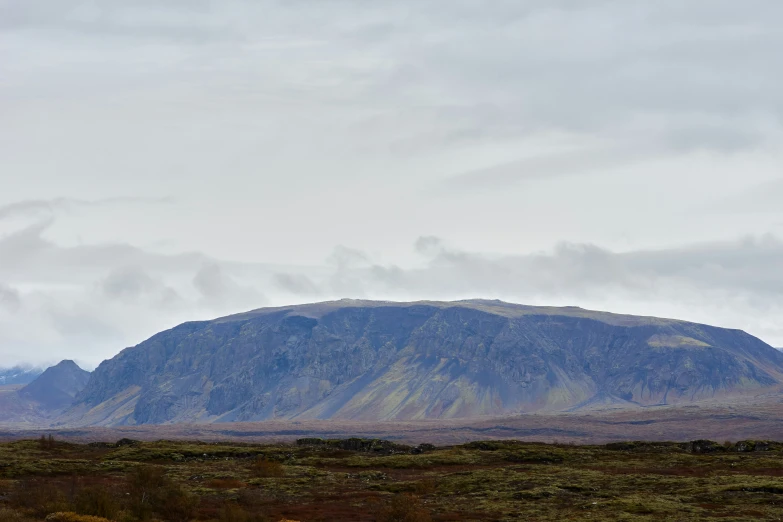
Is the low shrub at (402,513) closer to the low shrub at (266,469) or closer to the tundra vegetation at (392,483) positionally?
the tundra vegetation at (392,483)

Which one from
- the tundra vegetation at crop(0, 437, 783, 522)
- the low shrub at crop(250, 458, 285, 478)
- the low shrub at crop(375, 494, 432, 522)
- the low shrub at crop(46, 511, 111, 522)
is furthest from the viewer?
the low shrub at crop(250, 458, 285, 478)

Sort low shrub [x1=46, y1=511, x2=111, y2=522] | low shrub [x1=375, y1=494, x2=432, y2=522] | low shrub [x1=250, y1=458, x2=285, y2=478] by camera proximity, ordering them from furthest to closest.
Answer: low shrub [x1=250, y1=458, x2=285, y2=478]
low shrub [x1=375, y1=494, x2=432, y2=522]
low shrub [x1=46, y1=511, x2=111, y2=522]

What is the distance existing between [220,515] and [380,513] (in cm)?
1009

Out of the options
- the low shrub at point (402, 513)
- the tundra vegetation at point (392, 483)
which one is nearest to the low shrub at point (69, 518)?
the tundra vegetation at point (392, 483)

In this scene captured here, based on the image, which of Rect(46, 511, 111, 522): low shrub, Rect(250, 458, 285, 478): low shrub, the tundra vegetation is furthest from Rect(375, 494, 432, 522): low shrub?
Rect(250, 458, 285, 478): low shrub

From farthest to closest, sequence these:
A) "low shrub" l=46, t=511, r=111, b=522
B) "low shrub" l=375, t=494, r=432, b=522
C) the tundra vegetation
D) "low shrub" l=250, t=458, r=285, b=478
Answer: "low shrub" l=250, t=458, r=285, b=478 < the tundra vegetation < "low shrub" l=375, t=494, r=432, b=522 < "low shrub" l=46, t=511, r=111, b=522

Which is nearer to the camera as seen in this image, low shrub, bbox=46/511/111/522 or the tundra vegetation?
low shrub, bbox=46/511/111/522

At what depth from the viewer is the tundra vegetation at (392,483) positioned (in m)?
57.2

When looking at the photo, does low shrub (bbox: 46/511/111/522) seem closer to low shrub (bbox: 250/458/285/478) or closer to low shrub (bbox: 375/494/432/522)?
low shrub (bbox: 375/494/432/522)

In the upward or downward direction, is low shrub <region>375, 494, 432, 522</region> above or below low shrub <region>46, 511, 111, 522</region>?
below

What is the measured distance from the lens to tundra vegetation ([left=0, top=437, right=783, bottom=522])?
5719 centimetres

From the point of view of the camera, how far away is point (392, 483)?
249 ft

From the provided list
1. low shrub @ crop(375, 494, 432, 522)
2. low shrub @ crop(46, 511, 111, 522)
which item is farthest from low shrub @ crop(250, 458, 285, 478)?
low shrub @ crop(46, 511, 111, 522)

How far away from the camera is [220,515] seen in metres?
55.7
